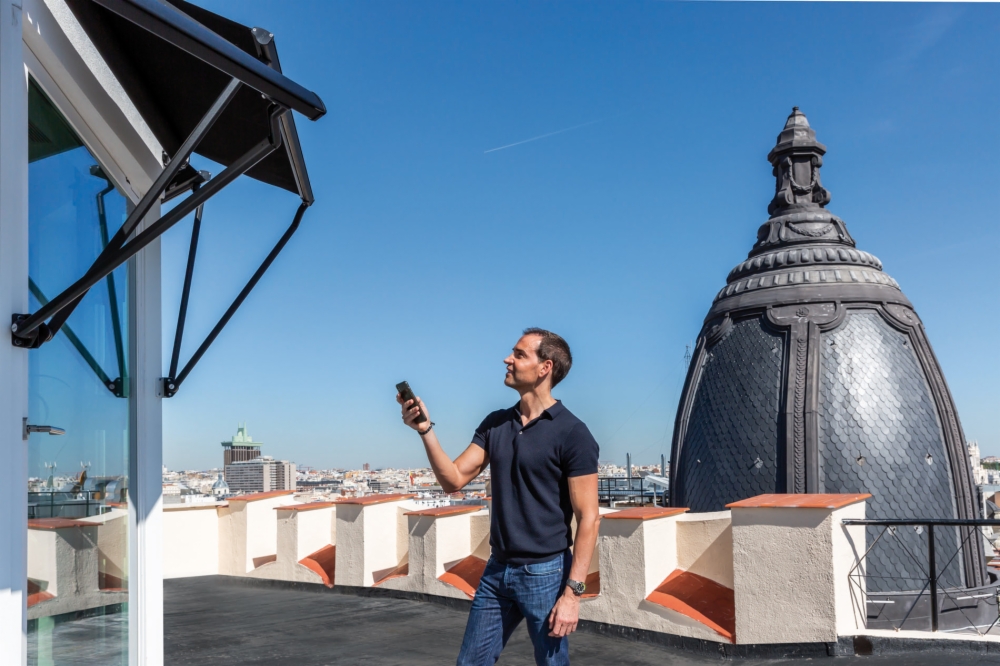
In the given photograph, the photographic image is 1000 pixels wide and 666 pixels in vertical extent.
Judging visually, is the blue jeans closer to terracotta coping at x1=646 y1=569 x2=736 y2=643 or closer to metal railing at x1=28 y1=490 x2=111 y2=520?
metal railing at x1=28 y1=490 x2=111 y2=520

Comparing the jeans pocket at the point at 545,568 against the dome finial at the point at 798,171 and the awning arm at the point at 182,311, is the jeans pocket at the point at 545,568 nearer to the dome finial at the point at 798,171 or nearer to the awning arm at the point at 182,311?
the awning arm at the point at 182,311

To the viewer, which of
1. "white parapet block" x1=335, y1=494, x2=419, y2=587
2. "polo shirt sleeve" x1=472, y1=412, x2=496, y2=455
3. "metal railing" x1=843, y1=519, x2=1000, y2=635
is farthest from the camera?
"metal railing" x1=843, y1=519, x2=1000, y2=635

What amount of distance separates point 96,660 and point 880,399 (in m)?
8.94

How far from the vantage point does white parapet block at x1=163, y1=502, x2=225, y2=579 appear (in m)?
9.67

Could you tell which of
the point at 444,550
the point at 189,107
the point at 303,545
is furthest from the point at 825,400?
the point at 189,107

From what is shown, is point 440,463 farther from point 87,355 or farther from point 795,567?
point 795,567

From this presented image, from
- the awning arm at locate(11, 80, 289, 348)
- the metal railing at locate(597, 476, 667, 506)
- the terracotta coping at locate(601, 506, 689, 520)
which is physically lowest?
the metal railing at locate(597, 476, 667, 506)

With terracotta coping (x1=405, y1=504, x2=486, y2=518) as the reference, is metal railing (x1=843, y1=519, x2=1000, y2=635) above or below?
below

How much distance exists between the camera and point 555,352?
3027 millimetres

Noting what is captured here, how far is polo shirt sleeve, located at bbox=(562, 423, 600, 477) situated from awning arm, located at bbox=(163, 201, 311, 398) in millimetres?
1456

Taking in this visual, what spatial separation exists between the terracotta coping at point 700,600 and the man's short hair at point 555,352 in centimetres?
327

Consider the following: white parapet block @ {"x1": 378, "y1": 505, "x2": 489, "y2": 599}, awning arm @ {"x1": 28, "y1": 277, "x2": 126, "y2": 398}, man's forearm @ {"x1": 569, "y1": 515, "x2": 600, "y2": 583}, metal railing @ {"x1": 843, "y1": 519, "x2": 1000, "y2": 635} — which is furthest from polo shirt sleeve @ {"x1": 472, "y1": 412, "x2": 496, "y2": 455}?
metal railing @ {"x1": 843, "y1": 519, "x2": 1000, "y2": 635}

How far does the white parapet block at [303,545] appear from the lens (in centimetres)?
861

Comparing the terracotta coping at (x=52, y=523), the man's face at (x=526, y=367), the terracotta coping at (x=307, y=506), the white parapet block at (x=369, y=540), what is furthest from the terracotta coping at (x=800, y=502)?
the terracotta coping at (x=307, y=506)
